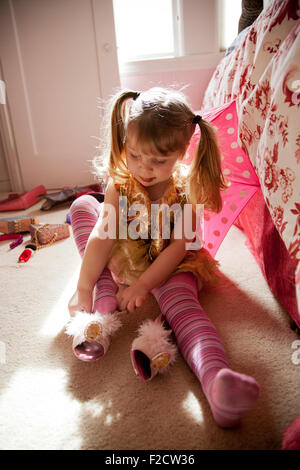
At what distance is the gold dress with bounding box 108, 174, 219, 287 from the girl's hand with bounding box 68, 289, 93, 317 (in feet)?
0.35

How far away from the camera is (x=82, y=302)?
29.3 inches

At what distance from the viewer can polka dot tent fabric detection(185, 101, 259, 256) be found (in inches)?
34.4

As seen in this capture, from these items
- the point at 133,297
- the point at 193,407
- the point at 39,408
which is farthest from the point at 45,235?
the point at 193,407

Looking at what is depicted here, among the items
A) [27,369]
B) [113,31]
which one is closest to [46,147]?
[113,31]

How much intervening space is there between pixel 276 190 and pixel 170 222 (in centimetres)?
30

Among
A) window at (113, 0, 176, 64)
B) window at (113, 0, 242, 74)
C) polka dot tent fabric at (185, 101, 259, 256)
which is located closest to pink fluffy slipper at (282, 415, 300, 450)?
polka dot tent fabric at (185, 101, 259, 256)

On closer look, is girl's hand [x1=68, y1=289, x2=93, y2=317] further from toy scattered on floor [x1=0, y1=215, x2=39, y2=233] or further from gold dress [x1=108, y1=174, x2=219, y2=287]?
toy scattered on floor [x1=0, y1=215, x2=39, y2=233]

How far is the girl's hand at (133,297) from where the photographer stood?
712mm

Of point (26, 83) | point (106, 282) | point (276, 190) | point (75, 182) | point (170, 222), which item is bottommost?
point (75, 182)

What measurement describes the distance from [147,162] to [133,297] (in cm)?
31

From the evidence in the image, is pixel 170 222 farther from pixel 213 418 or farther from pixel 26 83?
pixel 26 83

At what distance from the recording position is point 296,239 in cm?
53

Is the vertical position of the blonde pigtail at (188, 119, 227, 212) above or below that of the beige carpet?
above

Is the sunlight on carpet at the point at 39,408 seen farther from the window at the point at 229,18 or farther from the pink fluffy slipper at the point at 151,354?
the window at the point at 229,18
